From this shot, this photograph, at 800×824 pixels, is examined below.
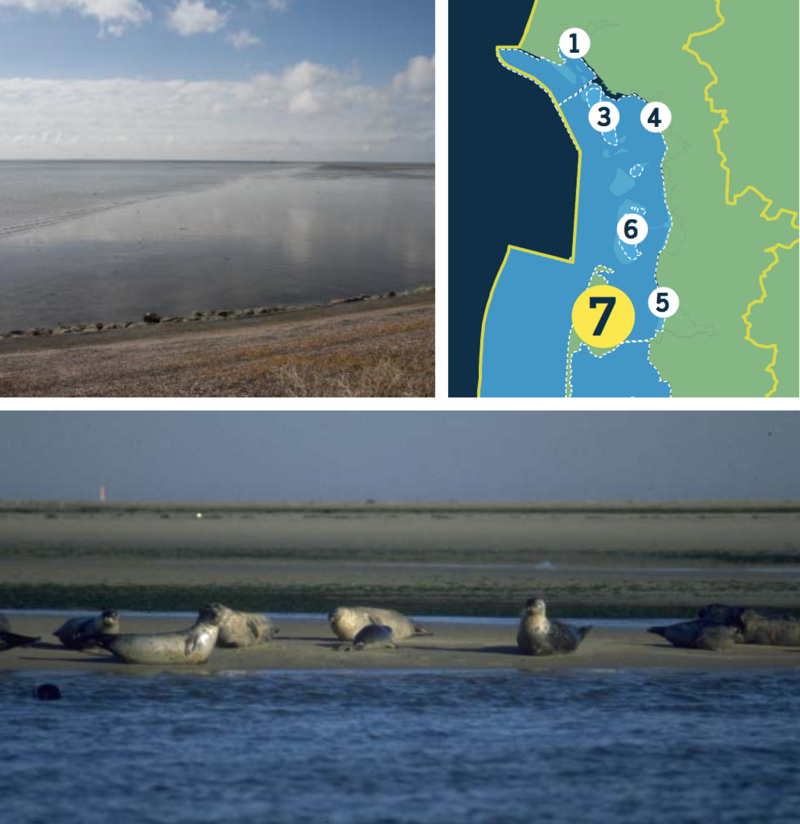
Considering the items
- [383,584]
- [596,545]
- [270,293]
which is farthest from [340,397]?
[596,545]

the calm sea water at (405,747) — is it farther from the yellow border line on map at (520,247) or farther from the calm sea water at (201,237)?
the calm sea water at (201,237)

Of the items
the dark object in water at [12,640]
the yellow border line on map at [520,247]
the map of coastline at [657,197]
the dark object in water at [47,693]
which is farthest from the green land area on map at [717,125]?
the dark object in water at [12,640]

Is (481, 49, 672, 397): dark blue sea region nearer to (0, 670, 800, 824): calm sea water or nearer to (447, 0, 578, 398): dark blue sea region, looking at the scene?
(447, 0, 578, 398): dark blue sea region

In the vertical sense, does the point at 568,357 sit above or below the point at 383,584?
above

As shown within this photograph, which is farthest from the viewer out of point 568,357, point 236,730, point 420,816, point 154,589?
point 154,589

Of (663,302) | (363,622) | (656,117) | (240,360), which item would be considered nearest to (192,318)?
(240,360)

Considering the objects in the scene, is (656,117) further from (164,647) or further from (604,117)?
(164,647)

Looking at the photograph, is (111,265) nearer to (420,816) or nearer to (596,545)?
(420,816)
